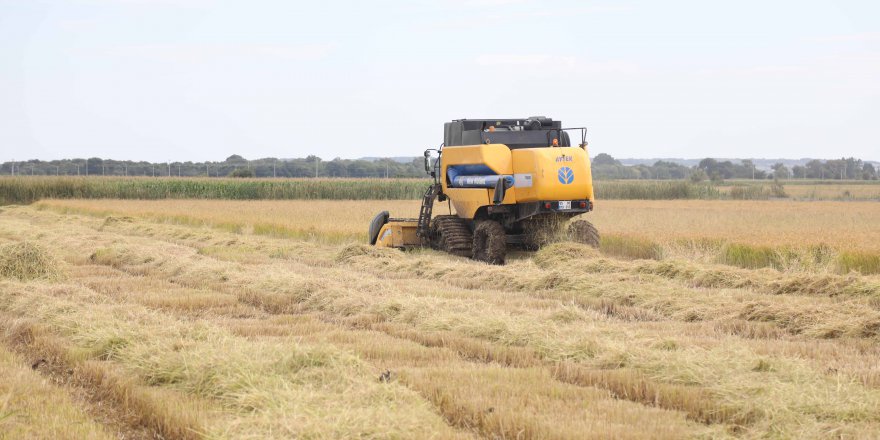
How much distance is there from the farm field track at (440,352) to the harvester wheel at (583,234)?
205 centimetres

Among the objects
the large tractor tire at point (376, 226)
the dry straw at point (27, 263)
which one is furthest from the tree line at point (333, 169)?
the dry straw at point (27, 263)

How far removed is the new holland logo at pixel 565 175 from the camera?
15.9 metres

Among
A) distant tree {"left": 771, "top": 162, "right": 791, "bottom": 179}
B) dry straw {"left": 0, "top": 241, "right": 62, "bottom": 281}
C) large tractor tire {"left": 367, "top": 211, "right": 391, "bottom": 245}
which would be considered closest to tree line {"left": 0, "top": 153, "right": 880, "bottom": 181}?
distant tree {"left": 771, "top": 162, "right": 791, "bottom": 179}

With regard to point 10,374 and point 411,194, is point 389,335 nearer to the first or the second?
point 10,374

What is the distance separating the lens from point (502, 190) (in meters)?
16.2

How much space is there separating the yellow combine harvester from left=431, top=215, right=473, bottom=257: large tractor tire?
0.06 ft

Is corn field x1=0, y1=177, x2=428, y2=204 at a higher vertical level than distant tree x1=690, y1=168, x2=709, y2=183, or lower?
lower

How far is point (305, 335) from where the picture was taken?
8.98 metres

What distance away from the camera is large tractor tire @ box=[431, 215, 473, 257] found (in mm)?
17391

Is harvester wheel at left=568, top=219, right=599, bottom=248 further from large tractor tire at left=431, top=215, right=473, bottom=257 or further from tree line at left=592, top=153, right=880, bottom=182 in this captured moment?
tree line at left=592, top=153, right=880, bottom=182

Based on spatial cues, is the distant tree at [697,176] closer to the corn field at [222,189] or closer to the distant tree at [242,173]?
the corn field at [222,189]

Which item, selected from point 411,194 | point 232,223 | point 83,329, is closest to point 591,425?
point 83,329

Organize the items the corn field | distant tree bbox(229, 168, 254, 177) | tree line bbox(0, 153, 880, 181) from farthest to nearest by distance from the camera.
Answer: tree line bbox(0, 153, 880, 181), distant tree bbox(229, 168, 254, 177), the corn field

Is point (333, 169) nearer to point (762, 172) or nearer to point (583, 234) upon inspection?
point (762, 172)
